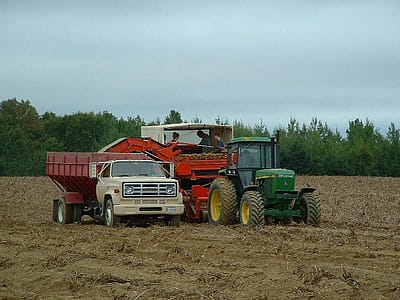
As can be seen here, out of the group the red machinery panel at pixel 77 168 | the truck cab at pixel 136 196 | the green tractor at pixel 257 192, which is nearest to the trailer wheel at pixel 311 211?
the green tractor at pixel 257 192

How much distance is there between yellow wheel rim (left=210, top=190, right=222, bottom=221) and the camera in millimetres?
22203

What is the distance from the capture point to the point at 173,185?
21719 mm

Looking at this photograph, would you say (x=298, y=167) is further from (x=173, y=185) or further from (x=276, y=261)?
(x=276, y=261)

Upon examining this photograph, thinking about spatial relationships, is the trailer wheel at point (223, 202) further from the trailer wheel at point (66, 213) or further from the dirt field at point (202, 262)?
the trailer wheel at point (66, 213)

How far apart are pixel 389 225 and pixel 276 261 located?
9040mm

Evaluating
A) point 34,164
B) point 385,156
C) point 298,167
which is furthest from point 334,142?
point 34,164

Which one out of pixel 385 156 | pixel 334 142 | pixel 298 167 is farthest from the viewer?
pixel 334 142

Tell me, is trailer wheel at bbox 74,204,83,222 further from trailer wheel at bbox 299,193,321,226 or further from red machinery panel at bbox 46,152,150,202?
trailer wheel at bbox 299,193,321,226

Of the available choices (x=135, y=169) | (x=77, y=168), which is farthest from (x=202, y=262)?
(x=77, y=168)

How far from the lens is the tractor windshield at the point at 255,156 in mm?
21734

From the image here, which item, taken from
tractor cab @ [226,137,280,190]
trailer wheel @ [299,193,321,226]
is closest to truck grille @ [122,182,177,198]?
tractor cab @ [226,137,280,190]

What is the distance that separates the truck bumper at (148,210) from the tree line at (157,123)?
145 ft

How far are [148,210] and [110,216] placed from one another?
3.78 ft

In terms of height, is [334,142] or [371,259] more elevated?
[334,142]
